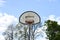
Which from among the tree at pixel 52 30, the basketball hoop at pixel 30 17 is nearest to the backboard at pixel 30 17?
the basketball hoop at pixel 30 17

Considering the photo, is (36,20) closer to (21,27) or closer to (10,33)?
(21,27)

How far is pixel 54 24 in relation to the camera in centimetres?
4619

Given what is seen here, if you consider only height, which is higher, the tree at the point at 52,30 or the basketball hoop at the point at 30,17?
the basketball hoop at the point at 30,17

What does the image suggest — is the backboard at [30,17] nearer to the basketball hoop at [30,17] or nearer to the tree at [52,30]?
the basketball hoop at [30,17]

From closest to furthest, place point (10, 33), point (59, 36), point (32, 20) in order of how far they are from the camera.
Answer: point (32, 20) < point (59, 36) < point (10, 33)

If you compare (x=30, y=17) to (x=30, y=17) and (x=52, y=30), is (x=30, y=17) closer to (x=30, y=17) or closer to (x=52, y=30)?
(x=30, y=17)

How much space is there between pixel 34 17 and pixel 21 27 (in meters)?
43.1

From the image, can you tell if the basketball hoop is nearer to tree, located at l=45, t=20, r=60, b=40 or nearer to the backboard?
the backboard

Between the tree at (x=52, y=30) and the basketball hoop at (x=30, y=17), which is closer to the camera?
the basketball hoop at (x=30, y=17)

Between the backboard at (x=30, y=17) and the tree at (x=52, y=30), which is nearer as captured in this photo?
the backboard at (x=30, y=17)

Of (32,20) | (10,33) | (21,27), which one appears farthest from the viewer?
(10,33)

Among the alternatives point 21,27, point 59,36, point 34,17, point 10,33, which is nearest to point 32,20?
point 34,17

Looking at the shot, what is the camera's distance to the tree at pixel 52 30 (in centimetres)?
4531

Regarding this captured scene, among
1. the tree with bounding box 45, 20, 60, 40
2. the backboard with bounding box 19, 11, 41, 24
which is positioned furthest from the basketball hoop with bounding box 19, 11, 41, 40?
the tree with bounding box 45, 20, 60, 40
